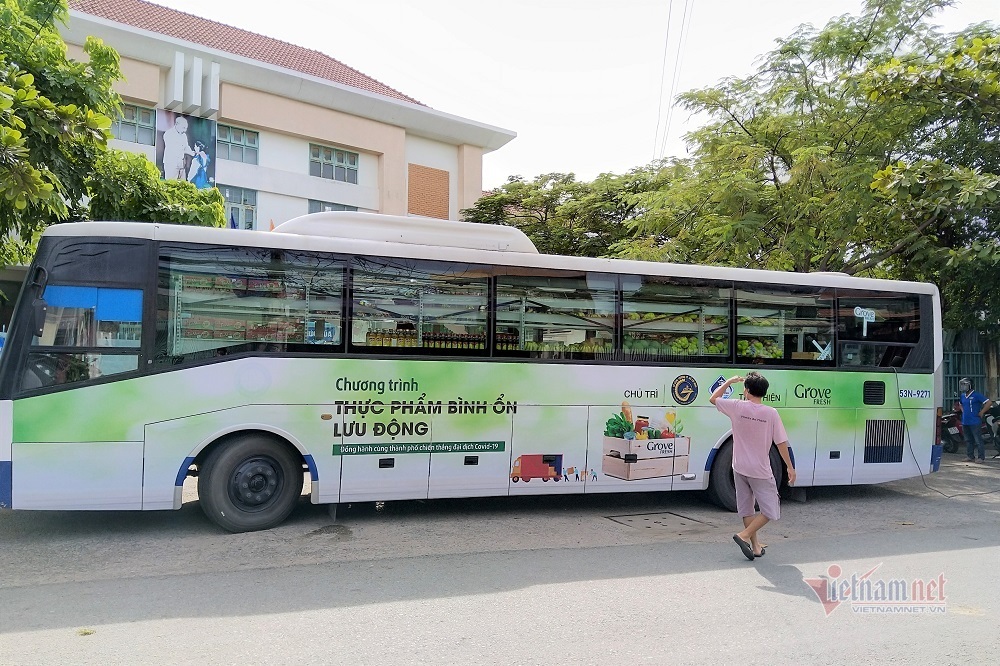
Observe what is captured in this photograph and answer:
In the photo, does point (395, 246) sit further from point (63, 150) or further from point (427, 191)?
point (427, 191)

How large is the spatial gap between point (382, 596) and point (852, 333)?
23.8 feet

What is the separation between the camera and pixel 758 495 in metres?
6.82

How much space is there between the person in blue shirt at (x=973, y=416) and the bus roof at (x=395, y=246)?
6435 millimetres

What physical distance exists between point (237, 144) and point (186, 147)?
170 centimetres

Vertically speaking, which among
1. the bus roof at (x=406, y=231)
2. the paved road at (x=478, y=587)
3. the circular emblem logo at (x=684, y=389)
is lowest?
the paved road at (x=478, y=587)

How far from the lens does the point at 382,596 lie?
5.59m

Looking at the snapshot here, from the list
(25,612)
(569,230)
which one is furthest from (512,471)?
(569,230)

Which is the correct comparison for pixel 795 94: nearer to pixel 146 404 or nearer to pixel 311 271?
pixel 311 271

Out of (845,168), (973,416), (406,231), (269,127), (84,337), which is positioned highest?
(269,127)

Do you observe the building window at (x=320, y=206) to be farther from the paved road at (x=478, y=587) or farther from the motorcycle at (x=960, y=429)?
the motorcycle at (x=960, y=429)

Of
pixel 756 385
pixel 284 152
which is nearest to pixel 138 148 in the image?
pixel 284 152

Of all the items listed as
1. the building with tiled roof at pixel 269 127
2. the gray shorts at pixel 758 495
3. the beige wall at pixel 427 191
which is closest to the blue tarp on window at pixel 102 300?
the gray shorts at pixel 758 495

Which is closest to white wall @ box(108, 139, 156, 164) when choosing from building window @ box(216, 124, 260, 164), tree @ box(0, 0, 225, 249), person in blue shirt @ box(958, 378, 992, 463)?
building window @ box(216, 124, 260, 164)

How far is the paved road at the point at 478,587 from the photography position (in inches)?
181
